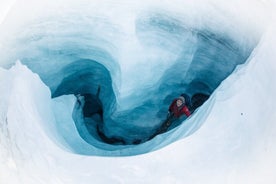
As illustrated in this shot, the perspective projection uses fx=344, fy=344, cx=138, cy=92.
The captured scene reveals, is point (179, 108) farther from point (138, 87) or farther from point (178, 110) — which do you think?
point (138, 87)

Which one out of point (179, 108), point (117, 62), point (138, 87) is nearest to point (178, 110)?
point (179, 108)

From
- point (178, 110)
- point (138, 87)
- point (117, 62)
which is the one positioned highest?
point (117, 62)

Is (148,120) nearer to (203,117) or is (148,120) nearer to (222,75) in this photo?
(222,75)

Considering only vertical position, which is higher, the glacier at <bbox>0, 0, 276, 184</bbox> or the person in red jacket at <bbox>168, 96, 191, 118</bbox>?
the glacier at <bbox>0, 0, 276, 184</bbox>

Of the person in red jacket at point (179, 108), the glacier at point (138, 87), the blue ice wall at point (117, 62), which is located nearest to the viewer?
the glacier at point (138, 87)

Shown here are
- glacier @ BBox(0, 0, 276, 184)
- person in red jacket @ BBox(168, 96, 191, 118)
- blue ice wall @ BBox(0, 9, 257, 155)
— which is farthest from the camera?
person in red jacket @ BBox(168, 96, 191, 118)

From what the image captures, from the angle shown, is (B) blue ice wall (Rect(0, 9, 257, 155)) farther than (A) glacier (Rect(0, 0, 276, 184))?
Yes

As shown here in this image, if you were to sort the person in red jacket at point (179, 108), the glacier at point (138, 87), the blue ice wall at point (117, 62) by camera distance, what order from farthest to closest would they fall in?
the person in red jacket at point (179, 108)
the blue ice wall at point (117, 62)
the glacier at point (138, 87)
